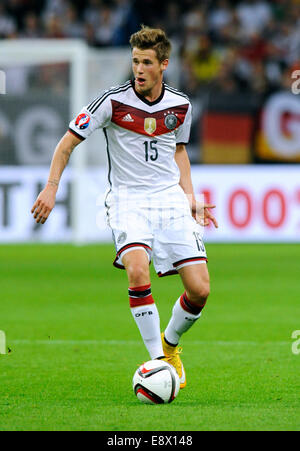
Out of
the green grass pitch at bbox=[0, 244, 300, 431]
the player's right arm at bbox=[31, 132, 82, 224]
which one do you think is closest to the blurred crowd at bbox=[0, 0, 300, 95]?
the green grass pitch at bbox=[0, 244, 300, 431]

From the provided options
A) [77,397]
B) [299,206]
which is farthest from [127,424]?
[299,206]

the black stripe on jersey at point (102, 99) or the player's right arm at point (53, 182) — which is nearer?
the player's right arm at point (53, 182)

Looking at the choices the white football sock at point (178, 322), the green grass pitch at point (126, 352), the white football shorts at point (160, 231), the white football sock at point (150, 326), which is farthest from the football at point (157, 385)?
the white football shorts at point (160, 231)

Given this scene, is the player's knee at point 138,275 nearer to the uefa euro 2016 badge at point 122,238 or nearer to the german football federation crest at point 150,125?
the uefa euro 2016 badge at point 122,238

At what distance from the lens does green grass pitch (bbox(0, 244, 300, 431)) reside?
15.5ft

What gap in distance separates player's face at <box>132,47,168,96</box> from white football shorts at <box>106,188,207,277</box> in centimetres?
69

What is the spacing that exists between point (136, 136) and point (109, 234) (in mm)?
10520

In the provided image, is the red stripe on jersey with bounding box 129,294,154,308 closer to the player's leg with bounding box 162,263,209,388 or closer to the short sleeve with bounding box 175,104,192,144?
the player's leg with bounding box 162,263,209,388

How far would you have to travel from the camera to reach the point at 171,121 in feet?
18.9

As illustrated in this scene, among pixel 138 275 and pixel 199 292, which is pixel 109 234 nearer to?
pixel 199 292

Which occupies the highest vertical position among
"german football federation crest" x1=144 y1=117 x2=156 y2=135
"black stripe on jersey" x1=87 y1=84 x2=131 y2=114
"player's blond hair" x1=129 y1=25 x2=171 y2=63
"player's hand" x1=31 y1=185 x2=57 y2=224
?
"player's blond hair" x1=129 y1=25 x2=171 y2=63

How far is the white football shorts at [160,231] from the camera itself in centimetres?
553

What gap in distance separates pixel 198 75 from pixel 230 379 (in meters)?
13.6

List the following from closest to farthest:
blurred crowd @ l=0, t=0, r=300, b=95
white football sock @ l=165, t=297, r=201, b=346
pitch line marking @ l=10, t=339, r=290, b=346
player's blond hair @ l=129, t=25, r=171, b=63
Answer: player's blond hair @ l=129, t=25, r=171, b=63, white football sock @ l=165, t=297, r=201, b=346, pitch line marking @ l=10, t=339, r=290, b=346, blurred crowd @ l=0, t=0, r=300, b=95
